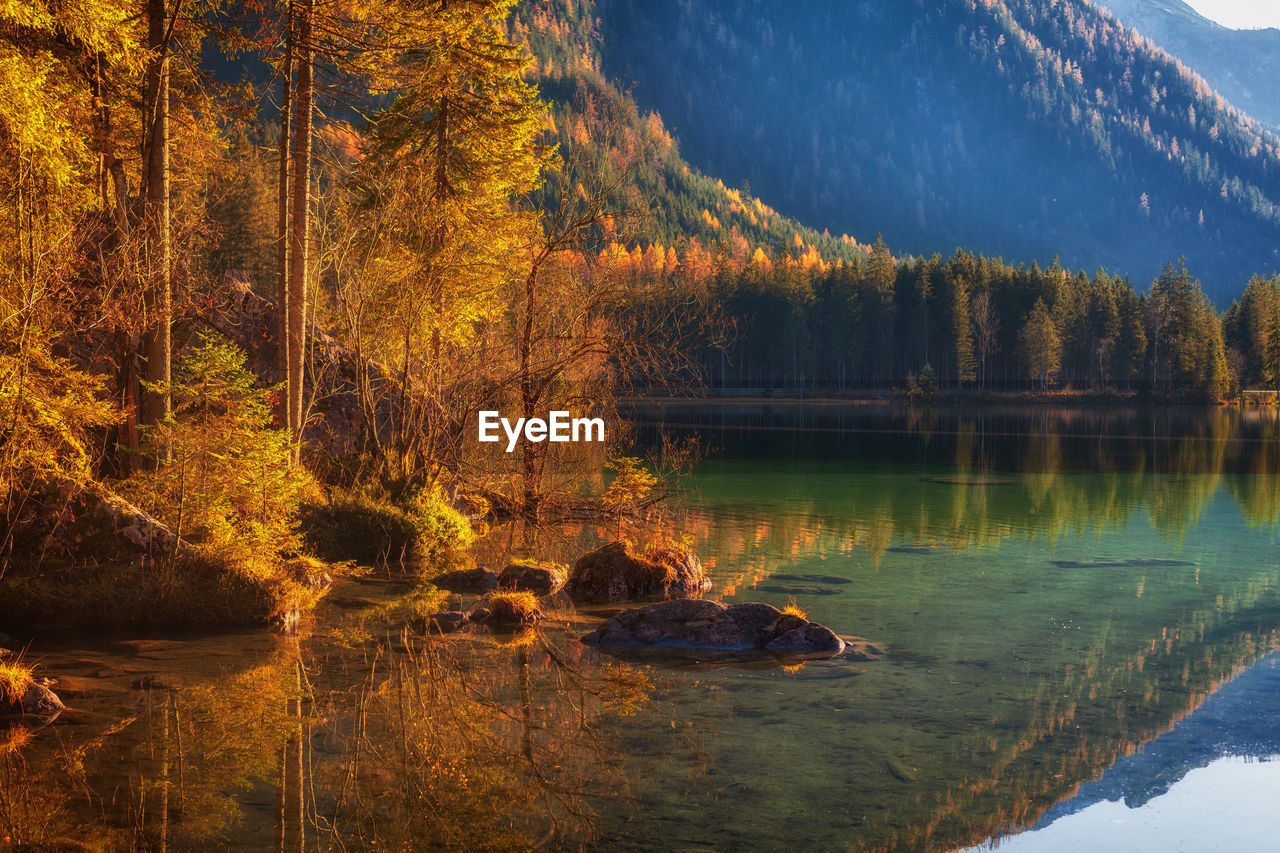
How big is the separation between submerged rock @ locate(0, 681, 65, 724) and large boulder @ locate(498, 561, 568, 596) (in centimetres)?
799

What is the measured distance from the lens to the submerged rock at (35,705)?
34.8ft

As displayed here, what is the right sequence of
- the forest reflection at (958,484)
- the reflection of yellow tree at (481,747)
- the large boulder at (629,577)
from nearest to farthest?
the reflection of yellow tree at (481,747), the large boulder at (629,577), the forest reflection at (958,484)

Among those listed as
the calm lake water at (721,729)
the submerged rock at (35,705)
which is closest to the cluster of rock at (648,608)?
the calm lake water at (721,729)

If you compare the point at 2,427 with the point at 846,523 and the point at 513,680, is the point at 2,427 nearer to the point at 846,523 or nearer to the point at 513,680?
the point at 513,680

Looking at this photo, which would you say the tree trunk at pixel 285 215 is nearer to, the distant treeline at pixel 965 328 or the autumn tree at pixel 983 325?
the distant treeline at pixel 965 328

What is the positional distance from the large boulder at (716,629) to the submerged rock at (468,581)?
368 centimetres

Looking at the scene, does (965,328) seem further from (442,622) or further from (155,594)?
(155,594)

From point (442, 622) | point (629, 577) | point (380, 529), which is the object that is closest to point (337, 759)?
point (442, 622)

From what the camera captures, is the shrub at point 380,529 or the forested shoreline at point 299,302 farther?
the shrub at point 380,529

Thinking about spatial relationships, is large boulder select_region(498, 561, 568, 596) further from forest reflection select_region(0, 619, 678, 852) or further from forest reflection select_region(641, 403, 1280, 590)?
forest reflection select_region(0, 619, 678, 852)

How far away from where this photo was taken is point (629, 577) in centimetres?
1800

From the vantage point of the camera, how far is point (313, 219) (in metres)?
21.2

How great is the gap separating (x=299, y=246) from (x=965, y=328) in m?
111

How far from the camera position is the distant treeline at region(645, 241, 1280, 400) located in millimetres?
125188
